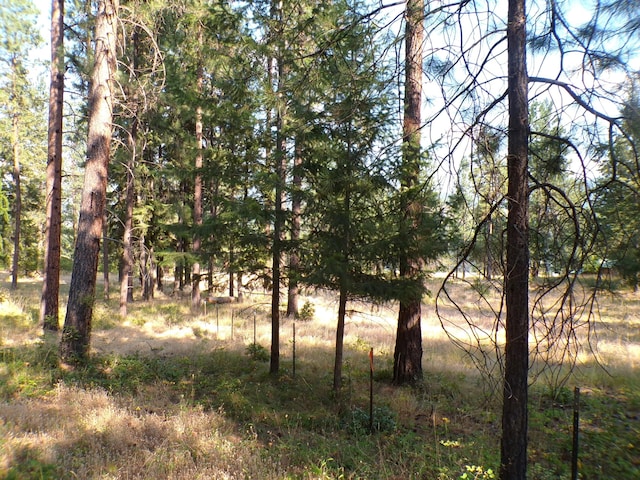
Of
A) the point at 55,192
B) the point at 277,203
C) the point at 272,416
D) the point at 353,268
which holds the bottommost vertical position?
the point at 272,416

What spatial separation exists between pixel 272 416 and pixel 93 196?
5.98 metres

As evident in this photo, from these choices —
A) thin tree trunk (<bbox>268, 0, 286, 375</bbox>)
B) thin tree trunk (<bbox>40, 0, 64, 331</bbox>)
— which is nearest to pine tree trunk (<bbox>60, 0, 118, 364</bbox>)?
thin tree trunk (<bbox>40, 0, 64, 331</bbox>)

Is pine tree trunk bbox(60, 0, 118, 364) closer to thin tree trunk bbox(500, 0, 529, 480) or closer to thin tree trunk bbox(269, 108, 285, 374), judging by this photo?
thin tree trunk bbox(269, 108, 285, 374)

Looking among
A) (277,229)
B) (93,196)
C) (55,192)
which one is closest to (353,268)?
(277,229)

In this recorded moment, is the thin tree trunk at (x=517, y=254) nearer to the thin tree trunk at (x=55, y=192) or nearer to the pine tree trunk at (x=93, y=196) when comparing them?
the pine tree trunk at (x=93, y=196)

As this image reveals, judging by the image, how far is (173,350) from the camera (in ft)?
33.1

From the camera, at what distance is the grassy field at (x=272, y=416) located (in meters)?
4.25

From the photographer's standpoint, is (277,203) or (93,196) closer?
(93,196)

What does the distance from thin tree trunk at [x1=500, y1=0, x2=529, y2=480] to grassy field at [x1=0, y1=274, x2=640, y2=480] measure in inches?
16.8

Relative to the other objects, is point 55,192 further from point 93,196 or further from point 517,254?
point 517,254

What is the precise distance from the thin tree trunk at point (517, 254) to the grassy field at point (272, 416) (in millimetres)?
428

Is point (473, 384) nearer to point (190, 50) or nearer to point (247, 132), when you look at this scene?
point (247, 132)

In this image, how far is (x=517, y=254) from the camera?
11.4 ft

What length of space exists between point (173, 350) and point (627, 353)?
517 inches
